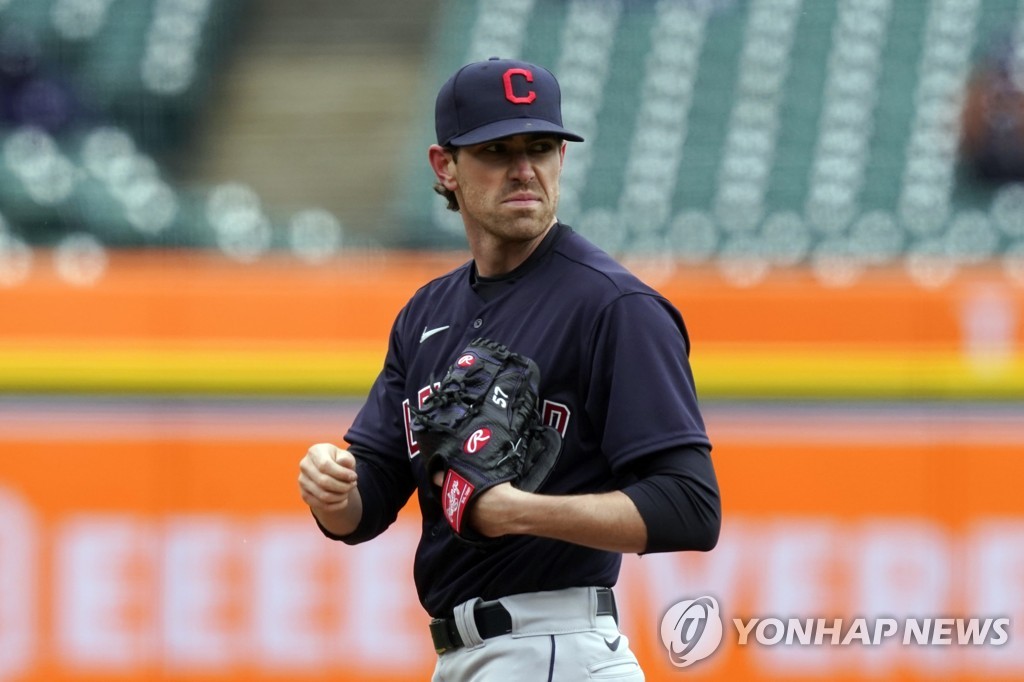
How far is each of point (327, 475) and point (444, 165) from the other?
1.86ft

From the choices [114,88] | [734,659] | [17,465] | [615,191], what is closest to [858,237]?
[615,191]

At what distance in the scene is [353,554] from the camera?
456cm

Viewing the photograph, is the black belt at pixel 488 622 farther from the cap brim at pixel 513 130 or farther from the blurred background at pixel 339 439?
the blurred background at pixel 339 439

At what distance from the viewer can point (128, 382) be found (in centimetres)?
460

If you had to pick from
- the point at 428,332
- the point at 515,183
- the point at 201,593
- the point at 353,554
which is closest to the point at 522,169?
the point at 515,183

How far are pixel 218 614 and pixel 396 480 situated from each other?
220 cm

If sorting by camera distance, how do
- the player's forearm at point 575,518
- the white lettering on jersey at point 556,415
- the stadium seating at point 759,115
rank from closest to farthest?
1. the player's forearm at point 575,518
2. the white lettering on jersey at point 556,415
3. the stadium seating at point 759,115

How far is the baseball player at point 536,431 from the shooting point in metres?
2.13


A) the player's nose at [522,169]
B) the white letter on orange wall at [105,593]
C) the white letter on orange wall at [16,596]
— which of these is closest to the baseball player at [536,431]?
the player's nose at [522,169]

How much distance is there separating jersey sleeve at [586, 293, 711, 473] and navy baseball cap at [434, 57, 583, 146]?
303 mm

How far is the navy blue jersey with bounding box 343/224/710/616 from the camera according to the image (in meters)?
2.17

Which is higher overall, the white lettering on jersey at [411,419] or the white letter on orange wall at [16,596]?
the white lettering on jersey at [411,419]

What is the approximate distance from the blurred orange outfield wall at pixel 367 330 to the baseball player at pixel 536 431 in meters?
2.18

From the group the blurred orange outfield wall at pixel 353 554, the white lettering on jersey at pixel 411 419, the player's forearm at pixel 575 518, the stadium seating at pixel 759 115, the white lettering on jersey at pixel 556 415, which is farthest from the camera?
the stadium seating at pixel 759 115
